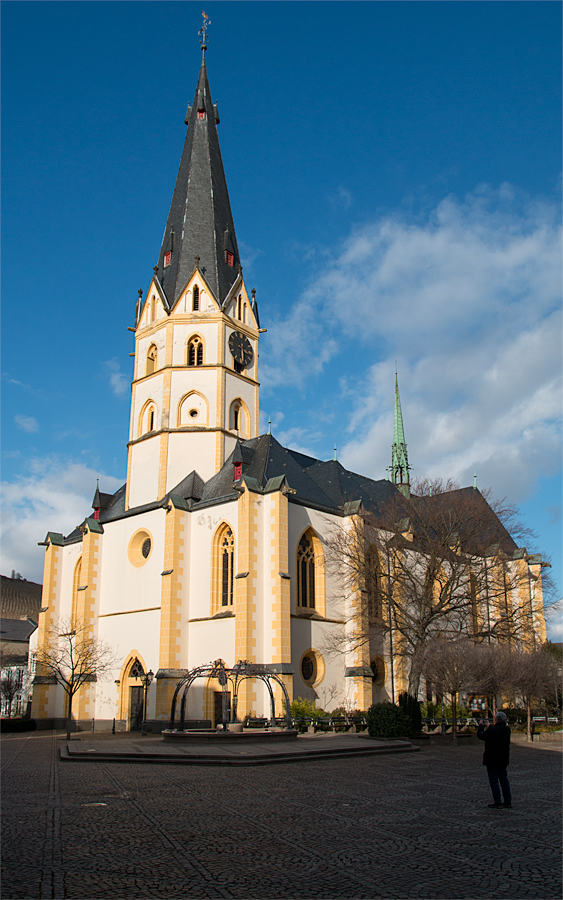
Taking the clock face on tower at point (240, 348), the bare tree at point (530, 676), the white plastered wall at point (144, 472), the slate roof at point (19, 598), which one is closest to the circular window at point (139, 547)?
the white plastered wall at point (144, 472)

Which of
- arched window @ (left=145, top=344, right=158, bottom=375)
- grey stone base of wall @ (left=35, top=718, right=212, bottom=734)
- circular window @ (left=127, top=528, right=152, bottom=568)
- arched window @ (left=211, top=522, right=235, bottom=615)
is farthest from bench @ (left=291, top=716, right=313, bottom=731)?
arched window @ (left=145, top=344, right=158, bottom=375)

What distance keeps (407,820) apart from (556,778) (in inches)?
285

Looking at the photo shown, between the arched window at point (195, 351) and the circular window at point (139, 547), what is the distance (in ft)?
33.4

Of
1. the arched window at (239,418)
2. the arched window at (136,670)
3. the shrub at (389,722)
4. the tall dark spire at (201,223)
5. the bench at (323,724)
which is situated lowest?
the bench at (323,724)

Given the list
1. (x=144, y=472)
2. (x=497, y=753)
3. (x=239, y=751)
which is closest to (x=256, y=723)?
(x=239, y=751)

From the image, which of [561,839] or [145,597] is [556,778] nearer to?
[561,839]

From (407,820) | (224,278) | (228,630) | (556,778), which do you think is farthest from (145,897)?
(224,278)

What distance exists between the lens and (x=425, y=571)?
114 ft

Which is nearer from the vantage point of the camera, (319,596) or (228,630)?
(228,630)

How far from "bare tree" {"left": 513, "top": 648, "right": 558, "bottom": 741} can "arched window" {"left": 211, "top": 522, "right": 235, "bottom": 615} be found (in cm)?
1283

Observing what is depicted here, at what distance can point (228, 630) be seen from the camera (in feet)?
103

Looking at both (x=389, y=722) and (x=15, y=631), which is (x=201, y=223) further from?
(x=15, y=631)

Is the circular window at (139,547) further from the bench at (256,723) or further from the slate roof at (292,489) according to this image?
the bench at (256,723)

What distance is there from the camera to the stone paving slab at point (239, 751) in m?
17.8
